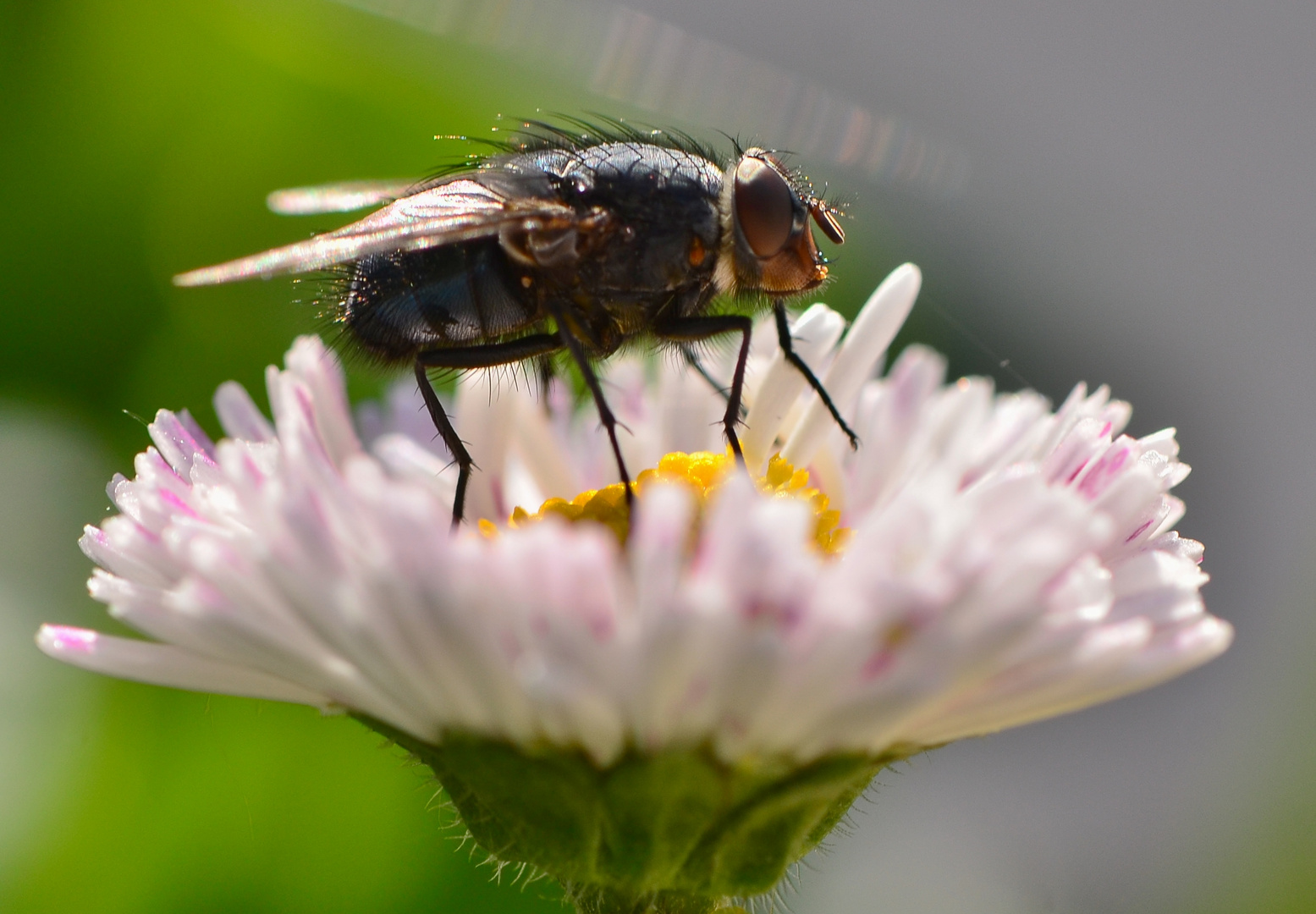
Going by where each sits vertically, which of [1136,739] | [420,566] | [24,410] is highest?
[420,566]

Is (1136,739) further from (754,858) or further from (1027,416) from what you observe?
(754,858)

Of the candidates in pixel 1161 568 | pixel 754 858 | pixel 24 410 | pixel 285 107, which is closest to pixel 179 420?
pixel 754 858

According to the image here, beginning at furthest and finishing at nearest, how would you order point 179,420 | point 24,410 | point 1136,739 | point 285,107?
point 1136,739
point 285,107
point 24,410
point 179,420

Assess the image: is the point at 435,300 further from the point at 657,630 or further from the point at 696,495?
the point at 657,630

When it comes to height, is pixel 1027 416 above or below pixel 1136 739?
above

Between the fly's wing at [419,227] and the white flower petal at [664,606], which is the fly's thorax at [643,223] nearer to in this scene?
the fly's wing at [419,227]

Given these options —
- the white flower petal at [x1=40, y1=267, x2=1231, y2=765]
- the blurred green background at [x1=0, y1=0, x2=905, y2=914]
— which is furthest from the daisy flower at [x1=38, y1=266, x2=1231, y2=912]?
the blurred green background at [x1=0, y1=0, x2=905, y2=914]

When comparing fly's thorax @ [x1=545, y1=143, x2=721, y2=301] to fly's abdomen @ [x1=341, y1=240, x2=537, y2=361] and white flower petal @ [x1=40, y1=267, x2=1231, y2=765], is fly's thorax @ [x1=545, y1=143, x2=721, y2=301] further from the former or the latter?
white flower petal @ [x1=40, y1=267, x2=1231, y2=765]
